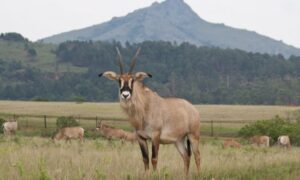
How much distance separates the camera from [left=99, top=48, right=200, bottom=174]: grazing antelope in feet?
37.1

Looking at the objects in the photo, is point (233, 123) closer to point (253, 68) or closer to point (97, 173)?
point (97, 173)

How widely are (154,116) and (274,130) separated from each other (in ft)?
113

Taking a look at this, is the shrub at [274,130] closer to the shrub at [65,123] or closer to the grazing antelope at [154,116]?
the shrub at [65,123]

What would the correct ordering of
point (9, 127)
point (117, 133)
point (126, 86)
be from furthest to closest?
point (9, 127), point (117, 133), point (126, 86)

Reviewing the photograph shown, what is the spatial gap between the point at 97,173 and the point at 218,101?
152 metres

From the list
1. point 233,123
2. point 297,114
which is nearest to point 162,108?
point 233,123

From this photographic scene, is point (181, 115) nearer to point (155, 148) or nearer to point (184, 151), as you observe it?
point (184, 151)

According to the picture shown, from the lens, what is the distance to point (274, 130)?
44.8 meters

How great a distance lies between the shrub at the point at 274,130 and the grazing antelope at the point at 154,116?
104 feet

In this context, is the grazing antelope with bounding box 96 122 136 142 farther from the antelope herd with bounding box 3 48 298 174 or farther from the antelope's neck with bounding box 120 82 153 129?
the antelope's neck with bounding box 120 82 153 129

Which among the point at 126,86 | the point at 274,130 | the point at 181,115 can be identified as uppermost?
the point at 126,86

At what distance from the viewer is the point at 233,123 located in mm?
65875

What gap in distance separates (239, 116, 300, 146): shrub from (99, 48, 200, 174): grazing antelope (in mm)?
31768

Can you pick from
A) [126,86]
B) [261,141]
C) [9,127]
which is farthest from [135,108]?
[9,127]
